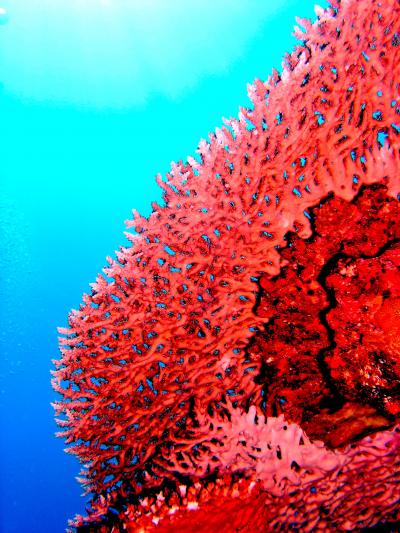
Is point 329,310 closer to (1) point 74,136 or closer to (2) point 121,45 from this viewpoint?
(2) point 121,45

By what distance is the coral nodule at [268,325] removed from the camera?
2145 millimetres

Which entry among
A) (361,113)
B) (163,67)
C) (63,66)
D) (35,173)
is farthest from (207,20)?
(361,113)

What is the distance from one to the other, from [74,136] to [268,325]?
3366 inches

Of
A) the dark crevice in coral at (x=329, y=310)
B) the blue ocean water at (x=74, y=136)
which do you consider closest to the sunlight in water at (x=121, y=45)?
the blue ocean water at (x=74, y=136)

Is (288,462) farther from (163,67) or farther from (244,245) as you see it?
(163,67)

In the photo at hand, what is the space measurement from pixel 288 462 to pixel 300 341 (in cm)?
89

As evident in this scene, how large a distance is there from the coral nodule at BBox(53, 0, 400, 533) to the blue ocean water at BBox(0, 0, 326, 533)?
4536 centimetres

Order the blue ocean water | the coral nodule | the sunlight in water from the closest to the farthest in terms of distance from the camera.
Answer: the coral nodule → the blue ocean water → the sunlight in water

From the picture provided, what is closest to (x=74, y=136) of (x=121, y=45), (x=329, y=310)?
(x=121, y=45)

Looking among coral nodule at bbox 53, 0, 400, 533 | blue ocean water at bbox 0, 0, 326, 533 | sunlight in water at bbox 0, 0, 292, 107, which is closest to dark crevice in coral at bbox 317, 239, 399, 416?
coral nodule at bbox 53, 0, 400, 533

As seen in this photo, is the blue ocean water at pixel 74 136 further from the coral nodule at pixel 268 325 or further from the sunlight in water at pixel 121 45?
the coral nodule at pixel 268 325

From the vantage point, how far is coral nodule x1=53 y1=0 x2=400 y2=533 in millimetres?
2145

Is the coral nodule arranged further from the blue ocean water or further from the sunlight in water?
the sunlight in water

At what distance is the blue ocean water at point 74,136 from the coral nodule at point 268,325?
45.4 metres
